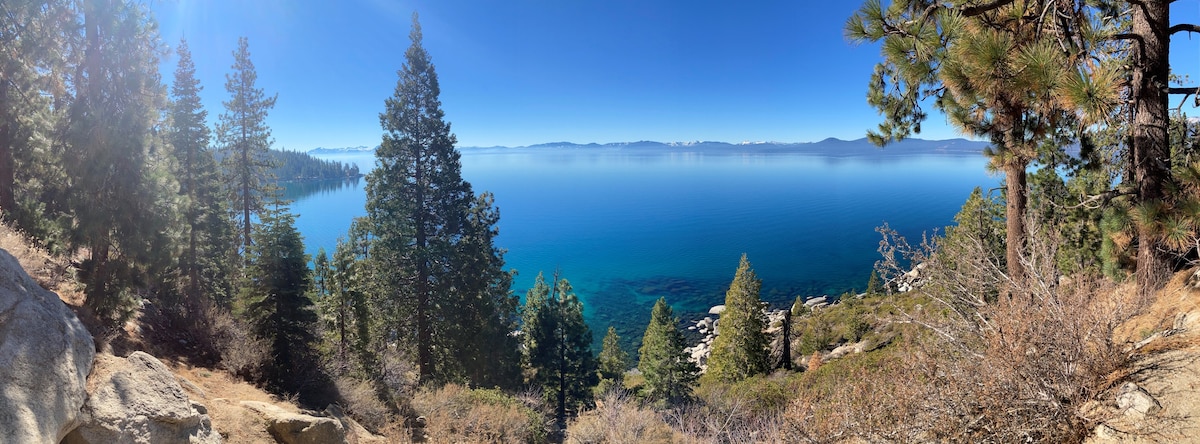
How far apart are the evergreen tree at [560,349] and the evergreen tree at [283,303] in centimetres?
1327

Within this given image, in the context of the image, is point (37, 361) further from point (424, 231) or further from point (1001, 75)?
point (424, 231)

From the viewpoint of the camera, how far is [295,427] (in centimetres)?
698

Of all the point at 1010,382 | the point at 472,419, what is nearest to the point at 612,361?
the point at 472,419

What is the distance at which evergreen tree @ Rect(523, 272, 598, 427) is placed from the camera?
23.0 m

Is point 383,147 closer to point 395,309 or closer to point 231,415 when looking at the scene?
point 395,309

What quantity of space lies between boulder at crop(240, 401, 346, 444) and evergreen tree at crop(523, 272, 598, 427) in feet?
51.8

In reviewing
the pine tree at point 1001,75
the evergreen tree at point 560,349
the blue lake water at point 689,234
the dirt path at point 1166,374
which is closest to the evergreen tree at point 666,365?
the evergreen tree at point 560,349

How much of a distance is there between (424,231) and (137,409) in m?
10.4

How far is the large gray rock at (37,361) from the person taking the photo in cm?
389

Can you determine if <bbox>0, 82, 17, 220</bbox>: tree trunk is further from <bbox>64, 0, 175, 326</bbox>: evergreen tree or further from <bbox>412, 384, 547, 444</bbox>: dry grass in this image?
<bbox>412, 384, 547, 444</bbox>: dry grass

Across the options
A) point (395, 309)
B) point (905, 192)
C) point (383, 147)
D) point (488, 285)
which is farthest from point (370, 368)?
point (905, 192)

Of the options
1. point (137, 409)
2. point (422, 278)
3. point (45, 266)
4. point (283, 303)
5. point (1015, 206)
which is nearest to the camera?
point (137, 409)

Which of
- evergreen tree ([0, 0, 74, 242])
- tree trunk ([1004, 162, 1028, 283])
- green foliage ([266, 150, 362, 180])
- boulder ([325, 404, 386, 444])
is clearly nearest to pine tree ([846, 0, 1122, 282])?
tree trunk ([1004, 162, 1028, 283])

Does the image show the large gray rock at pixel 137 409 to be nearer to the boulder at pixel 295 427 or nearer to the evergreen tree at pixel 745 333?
the boulder at pixel 295 427
